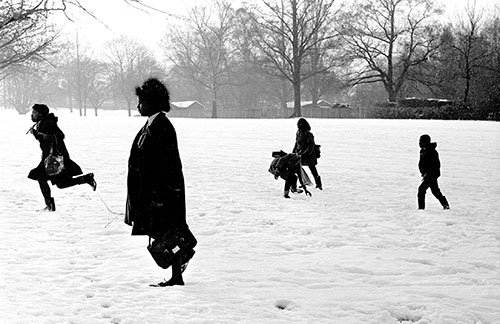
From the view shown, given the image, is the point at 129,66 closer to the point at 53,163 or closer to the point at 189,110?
the point at 189,110

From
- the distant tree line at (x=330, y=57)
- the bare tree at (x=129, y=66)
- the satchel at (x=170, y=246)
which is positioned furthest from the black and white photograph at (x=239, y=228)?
the bare tree at (x=129, y=66)

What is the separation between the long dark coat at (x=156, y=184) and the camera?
192 inches

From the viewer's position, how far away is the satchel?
489cm

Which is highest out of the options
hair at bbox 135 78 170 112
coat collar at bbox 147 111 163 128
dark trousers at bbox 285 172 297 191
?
hair at bbox 135 78 170 112

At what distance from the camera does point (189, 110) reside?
76.8 meters

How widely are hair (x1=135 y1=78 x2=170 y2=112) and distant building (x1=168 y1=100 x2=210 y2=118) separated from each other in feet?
216

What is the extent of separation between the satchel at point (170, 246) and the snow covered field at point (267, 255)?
12.6 inches

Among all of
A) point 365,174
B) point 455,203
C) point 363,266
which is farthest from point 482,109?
point 363,266

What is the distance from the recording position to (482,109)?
3134 centimetres

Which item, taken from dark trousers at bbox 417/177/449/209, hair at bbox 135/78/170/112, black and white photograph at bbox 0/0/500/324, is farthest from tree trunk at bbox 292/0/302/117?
hair at bbox 135/78/170/112

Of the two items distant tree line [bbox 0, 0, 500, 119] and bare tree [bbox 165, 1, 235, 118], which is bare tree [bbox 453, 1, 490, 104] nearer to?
distant tree line [bbox 0, 0, 500, 119]

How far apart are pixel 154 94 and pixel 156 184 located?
2.80 feet

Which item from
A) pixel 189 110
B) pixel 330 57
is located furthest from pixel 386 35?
pixel 189 110

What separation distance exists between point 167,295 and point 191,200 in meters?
5.82
